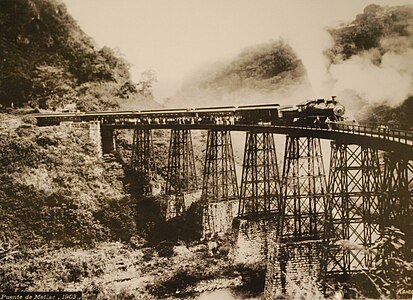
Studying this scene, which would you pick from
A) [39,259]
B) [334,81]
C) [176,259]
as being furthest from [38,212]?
[334,81]

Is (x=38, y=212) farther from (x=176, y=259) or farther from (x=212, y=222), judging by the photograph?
(x=212, y=222)

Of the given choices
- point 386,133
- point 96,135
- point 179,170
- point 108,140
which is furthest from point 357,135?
point 108,140

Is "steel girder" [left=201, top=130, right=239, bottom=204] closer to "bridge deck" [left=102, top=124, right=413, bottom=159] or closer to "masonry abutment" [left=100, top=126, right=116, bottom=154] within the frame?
"bridge deck" [left=102, top=124, right=413, bottom=159]

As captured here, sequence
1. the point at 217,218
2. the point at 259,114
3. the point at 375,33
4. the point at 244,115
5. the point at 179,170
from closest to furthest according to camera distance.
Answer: the point at 217,218 → the point at 259,114 → the point at 244,115 → the point at 375,33 → the point at 179,170

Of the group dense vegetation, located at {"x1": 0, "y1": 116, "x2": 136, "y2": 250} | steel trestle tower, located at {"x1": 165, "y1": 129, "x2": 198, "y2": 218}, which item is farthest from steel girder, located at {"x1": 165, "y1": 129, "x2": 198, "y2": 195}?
dense vegetation, located at {"x1": 0, "y1": 116, "x2": 136, "y2": 250}

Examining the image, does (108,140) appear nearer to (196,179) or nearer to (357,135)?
(196,179)

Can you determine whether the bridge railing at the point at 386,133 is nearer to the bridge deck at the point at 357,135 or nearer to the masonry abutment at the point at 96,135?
the bridge deck at the point at 357,135
